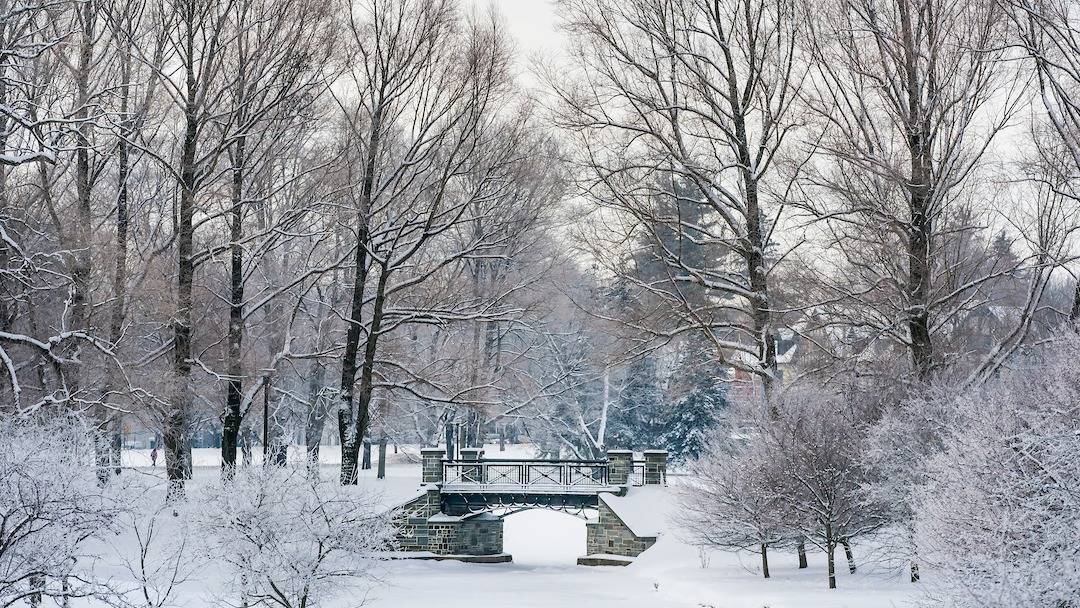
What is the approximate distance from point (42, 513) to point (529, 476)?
59.7 ft

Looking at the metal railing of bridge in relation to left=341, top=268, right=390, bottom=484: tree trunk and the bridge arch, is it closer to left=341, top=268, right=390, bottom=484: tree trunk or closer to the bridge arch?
the bridge arch

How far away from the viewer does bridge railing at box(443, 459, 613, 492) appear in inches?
1116

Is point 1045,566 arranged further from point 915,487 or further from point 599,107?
point 599,107

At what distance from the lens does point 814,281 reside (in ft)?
62.6

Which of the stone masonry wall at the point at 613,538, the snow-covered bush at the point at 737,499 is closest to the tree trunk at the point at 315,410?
the stone masonry wall at the point at 613,538

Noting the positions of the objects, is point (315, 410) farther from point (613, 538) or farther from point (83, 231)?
point (83, 231)

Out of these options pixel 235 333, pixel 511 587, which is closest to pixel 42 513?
pixel 511 587

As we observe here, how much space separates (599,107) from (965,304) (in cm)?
778

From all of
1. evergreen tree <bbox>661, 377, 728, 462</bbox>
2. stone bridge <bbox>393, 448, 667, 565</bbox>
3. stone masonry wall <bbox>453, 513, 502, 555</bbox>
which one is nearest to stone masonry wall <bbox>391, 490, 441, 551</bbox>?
stone bridge <bbox>393, 448, 667, 565</bbox>

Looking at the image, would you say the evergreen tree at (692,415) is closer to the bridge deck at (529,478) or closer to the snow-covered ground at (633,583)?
the bridge deck at (529,478)

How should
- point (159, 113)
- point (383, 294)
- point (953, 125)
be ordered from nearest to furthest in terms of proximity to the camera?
point (953, 125) < point (159, 113) < point (383, 294)

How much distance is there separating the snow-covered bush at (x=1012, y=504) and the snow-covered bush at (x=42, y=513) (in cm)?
909

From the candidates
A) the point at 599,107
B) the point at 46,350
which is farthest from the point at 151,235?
the point at 599,107

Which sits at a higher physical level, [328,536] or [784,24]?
[784,24]
